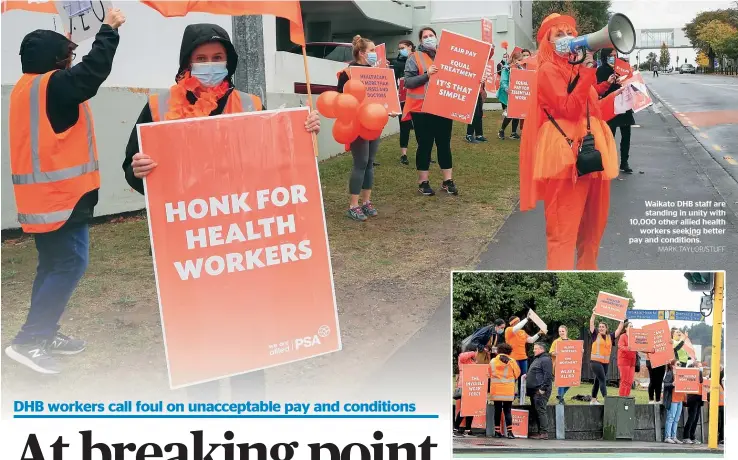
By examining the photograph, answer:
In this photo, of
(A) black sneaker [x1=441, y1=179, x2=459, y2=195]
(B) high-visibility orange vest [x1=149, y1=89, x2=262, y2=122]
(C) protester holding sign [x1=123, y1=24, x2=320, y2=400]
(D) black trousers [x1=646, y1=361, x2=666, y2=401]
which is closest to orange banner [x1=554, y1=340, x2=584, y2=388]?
(D) black trousers [x1=646, y1=361, x2=666, y2=401]

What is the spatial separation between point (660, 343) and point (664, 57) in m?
1.70

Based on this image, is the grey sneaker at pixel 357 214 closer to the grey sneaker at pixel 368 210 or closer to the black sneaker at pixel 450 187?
the grey sneaker at pixel 368 210

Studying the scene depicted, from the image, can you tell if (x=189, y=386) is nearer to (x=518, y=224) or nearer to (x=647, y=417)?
(x=647, y=417)

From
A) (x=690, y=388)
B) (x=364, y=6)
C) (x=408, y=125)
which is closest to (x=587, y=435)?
(x=690, y=388)

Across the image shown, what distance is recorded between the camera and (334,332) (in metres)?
2.76

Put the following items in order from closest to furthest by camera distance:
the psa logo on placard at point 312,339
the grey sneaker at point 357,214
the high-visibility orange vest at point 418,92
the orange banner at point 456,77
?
the psa logo on placard at point 312,339 → the orange banner at point 456,77 → the grey sneaker at point 357,214 → the high-visibility orange vest at point 418,92

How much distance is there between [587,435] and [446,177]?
308 centimetres

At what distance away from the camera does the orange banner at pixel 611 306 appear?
2990 millimetres

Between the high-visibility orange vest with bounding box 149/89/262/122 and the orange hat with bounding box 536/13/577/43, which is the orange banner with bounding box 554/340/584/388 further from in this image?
the high-visibility orange vest with bounding box 149/89/262/122

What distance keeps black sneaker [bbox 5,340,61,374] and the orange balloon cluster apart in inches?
90.0

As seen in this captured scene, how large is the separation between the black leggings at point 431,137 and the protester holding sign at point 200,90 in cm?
310

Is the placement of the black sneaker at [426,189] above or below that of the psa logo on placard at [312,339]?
above

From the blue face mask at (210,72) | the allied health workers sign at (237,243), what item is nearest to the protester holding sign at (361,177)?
the allied health workers sign at (237,243)

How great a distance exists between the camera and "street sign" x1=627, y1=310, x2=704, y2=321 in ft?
9.77
